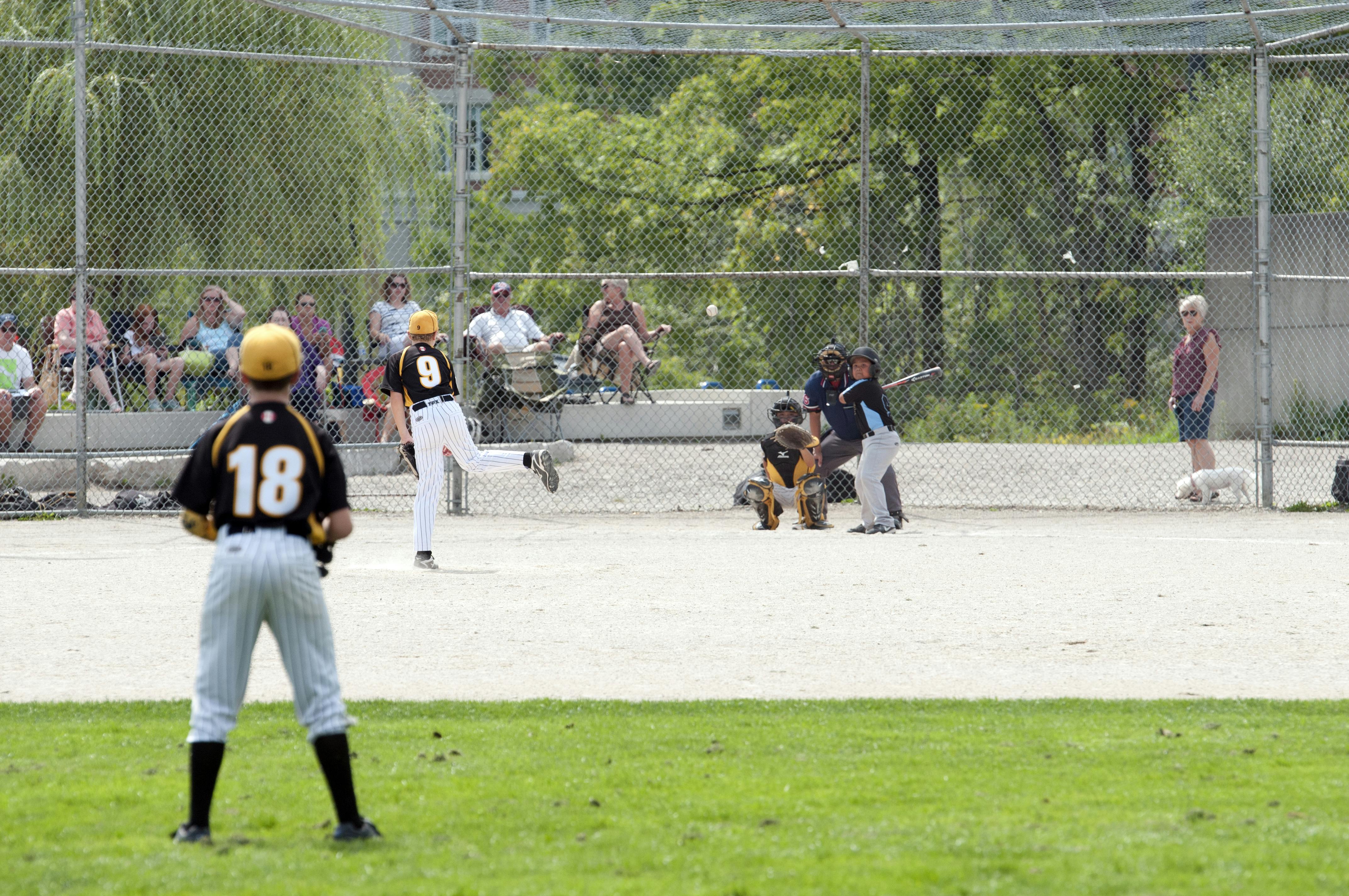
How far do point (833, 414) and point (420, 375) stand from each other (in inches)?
154

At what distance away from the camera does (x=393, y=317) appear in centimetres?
1509

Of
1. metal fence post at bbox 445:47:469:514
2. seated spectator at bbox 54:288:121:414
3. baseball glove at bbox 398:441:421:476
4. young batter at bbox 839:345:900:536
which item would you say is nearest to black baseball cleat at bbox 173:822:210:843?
baseball glove at bbox 398:441:421:476

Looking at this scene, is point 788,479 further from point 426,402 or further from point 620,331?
point 620,331

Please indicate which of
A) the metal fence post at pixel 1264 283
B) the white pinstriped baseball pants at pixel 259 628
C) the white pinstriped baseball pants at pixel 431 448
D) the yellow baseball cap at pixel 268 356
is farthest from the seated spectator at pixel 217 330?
the white pinstriped baseball pants at pixel 259 628

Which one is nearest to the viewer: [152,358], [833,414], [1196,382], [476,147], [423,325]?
[423,325]

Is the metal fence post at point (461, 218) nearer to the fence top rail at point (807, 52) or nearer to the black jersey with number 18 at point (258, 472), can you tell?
the fence top rail at point (807, 52)

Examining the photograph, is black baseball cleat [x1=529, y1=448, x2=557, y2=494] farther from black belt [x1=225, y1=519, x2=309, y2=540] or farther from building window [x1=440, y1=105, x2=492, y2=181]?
building window [x1=440, y1=105, x2=492, y2=181]

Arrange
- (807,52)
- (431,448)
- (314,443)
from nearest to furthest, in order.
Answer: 1. (314,443)
2. (431,448)
3. (807,52)

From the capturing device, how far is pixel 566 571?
988cm

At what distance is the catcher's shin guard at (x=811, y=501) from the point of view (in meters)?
12.3

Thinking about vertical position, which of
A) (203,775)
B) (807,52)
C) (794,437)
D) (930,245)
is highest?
(807,52)

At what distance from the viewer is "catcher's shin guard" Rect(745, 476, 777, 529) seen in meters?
12.4

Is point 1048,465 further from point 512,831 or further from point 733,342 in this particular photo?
point 512,831

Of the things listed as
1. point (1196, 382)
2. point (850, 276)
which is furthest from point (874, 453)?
point (1196, 382)
